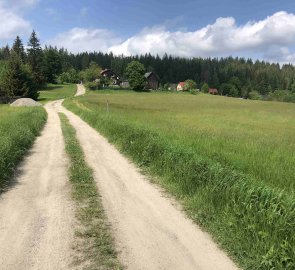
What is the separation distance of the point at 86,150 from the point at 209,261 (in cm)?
1095

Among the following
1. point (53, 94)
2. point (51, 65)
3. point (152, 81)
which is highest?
point (51, 65)

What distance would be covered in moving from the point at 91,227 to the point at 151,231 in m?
1.14

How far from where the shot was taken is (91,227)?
23.5 feet

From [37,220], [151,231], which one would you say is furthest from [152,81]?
[151,231]

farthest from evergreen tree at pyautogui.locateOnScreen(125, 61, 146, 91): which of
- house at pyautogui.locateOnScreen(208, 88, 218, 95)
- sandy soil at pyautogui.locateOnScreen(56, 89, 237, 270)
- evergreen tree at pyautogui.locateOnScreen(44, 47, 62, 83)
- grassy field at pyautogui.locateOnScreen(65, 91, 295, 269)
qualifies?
sandy soil at pyautogui.locateOnScreen(56, 89, 237, 270)

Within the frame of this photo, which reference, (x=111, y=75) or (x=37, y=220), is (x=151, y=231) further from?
(x=111, y=75)

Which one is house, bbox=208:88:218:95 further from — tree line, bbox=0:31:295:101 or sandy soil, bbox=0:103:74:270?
sandy soil, bbox=0:103:74:270

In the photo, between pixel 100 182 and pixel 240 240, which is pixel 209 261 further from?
pixel 100 182

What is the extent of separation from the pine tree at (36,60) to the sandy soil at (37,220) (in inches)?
3873

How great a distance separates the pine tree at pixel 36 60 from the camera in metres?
107

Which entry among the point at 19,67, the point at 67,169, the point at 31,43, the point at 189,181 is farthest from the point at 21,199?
the point at 31,43

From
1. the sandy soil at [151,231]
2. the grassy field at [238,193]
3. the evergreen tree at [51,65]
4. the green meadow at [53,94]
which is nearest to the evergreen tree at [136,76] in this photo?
the green meadow at [53,94]

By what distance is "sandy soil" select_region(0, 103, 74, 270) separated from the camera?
585 cm

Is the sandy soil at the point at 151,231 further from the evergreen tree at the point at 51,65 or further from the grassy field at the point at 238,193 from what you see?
the evergreen tree at the point at 51,65
